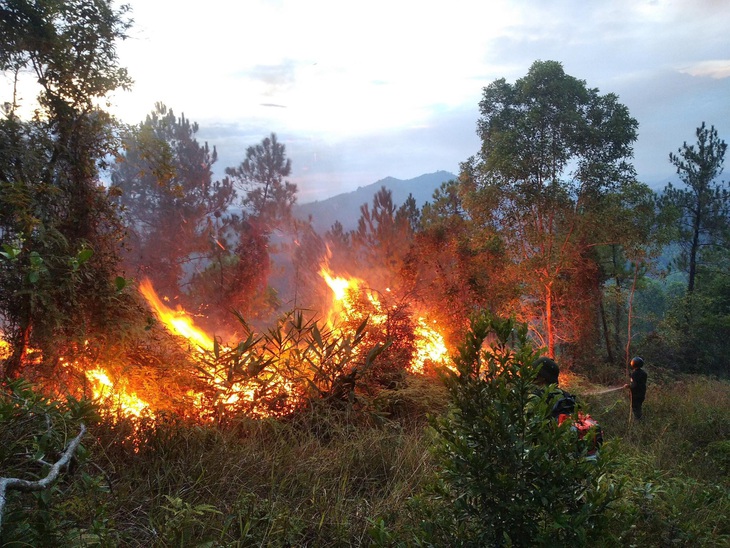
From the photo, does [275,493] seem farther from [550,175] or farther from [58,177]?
[550,175]

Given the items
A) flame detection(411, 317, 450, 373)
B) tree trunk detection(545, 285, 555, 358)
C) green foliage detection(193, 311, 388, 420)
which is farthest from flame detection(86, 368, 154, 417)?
tree trunk detection(545, 285, 555, 358)

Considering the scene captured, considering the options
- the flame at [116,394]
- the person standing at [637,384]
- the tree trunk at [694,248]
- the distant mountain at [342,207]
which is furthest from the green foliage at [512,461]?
the tree trunk at [694,248]

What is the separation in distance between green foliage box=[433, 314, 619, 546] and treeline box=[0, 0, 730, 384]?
2.50 m

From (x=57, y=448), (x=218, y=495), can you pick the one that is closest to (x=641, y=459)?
(x=218, y=495)

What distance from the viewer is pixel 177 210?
22203 mm

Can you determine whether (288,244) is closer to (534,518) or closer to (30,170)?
(30,170)

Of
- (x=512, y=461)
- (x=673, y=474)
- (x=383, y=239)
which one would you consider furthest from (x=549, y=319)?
(x=512, y=461)

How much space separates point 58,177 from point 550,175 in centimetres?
1307

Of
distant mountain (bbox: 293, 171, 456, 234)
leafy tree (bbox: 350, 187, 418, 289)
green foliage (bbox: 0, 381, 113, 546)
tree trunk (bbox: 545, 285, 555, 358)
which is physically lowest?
tree trunk (bbox: 545, 285, 555, 358)

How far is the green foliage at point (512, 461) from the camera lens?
2.00 m

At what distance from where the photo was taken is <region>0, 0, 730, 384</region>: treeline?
526 cm

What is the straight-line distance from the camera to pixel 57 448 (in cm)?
256

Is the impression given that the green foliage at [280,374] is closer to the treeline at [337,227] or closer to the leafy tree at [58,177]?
the treeline at [337,227]

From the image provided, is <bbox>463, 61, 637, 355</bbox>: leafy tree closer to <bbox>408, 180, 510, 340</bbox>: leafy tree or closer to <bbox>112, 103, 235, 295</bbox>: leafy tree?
<bbox>408, 180, 510, 340</bbox>: leafy tree
